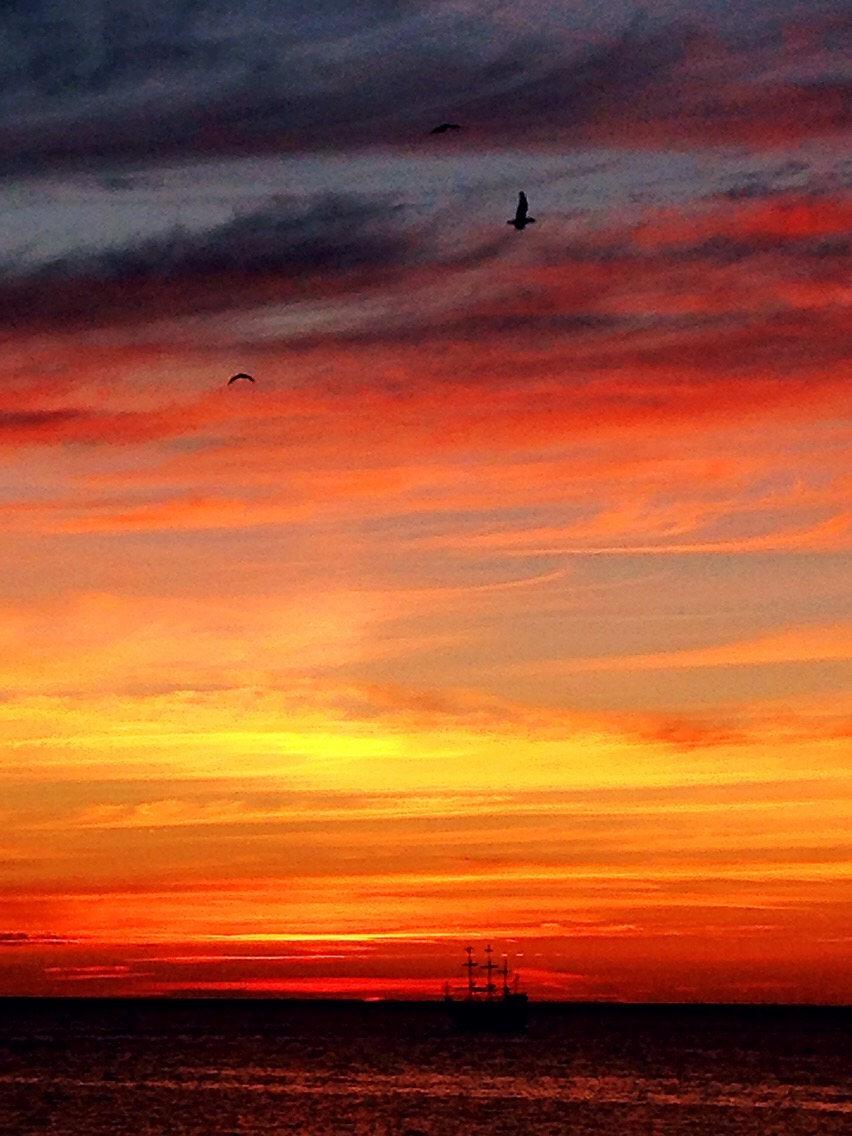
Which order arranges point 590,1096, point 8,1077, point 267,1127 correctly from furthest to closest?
point 8,1077, point 590,1096, point 267,1127

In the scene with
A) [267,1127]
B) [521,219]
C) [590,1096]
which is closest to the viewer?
[521,219]

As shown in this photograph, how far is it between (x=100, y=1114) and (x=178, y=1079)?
45.7 metres

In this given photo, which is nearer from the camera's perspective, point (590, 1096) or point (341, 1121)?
point (341, 1121)

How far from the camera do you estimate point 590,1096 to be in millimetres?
174750

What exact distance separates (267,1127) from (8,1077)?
57.8 meters

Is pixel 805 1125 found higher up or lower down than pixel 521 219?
lower down

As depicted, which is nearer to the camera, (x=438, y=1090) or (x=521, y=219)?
(x=521, y=219)

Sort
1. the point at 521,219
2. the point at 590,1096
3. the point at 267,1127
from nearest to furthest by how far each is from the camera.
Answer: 1. the point at 521,219
2. the point at 267,1127
3. the point at 590,1096

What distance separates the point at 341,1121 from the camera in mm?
152500

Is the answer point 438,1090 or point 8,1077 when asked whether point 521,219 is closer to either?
point 438,1090

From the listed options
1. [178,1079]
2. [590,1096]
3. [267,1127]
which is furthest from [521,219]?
[178,1079]

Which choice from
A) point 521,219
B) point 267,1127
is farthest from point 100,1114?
point 521,219

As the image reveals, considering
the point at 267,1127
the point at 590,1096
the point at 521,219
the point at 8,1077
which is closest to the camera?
the point at 521,219

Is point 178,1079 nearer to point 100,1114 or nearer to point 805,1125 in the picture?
point 100,1114
